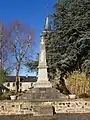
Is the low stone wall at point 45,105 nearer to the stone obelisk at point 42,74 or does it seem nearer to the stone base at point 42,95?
the stone base at point 42,95

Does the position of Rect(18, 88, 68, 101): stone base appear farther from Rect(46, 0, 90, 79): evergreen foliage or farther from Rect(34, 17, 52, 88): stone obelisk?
Rect(46, 0, 90, 79): evergreen foliage

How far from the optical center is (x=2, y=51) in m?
40.6

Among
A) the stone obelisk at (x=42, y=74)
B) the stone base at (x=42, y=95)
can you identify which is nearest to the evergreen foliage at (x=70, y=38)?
the stone obelisk at (x=42, y=74)

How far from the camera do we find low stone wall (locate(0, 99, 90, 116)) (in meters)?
19.1

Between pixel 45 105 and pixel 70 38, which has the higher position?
pixel 70 38

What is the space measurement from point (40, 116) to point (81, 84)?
8298 millimetres

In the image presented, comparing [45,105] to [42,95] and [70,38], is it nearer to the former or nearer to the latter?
[42,95]

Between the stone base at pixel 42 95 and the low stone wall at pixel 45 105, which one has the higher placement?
the stone base at pixel 42 95

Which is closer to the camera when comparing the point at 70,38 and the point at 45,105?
the point at 45,105

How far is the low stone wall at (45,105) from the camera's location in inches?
752

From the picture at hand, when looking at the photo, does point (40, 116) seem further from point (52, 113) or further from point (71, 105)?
point (71, 105)

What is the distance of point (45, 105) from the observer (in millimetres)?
19016

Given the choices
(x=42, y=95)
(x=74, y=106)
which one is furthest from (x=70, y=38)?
(x=74, y=106)

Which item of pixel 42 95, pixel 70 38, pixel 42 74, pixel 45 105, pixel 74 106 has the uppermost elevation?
pixel 70 38
